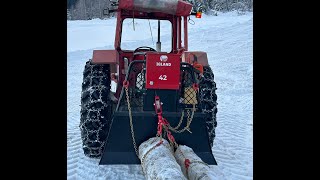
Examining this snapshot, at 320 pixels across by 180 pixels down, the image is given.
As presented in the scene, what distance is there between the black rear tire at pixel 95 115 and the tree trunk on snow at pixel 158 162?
2.49 feet

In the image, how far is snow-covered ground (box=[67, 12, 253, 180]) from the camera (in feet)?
13.4

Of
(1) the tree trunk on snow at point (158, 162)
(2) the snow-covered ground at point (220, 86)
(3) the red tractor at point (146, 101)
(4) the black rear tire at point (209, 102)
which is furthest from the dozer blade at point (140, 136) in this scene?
(4) the black rear tire at point (209, 102)

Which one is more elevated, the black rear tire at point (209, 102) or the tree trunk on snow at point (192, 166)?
the black rear tire at point (209, 102)

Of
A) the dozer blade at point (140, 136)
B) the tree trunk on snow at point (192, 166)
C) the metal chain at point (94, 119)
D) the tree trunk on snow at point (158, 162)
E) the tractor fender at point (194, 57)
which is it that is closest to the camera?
the tree trunk on snow at point (158, 162)

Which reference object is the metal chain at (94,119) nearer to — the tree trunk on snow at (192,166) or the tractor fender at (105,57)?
the tractor fender at (105,57)

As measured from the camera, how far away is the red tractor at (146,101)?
3.53 m

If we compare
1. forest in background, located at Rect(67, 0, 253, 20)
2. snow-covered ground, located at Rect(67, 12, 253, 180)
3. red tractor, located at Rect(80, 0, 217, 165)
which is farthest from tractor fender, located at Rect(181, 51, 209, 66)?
forest in background, located at Rect(67, 0, 253, 20)

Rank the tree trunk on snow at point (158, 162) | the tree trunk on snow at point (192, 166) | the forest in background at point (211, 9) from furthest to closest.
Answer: the forest in background at point (211, 9) → the tree trunk on snow at point (192, 166) → the tree trunk on snow at point (158, 162)

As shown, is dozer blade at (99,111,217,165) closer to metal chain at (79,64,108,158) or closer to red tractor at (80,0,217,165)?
red tractor at (80,0,217,165)

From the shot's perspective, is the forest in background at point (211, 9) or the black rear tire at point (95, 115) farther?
the forest in background at point (211, 9)

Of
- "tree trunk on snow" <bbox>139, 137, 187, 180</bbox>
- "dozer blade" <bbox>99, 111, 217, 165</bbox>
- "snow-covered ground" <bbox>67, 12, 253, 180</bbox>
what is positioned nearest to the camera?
"tree trunk on snow" <bbox>139, 137, 187, 180</bbox>

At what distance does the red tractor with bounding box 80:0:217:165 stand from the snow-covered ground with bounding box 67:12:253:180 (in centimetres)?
38

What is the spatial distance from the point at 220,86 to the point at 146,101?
6699 millimetres
